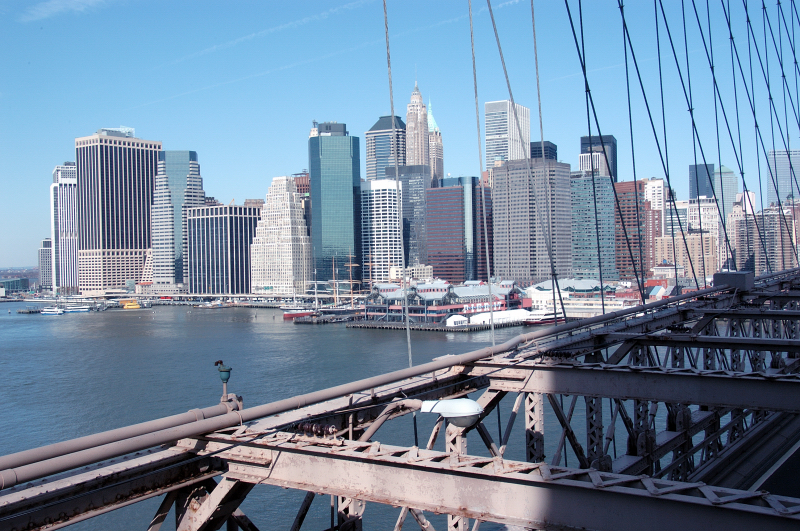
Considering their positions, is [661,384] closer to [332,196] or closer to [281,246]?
[332,196]

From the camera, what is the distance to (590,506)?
308 cm

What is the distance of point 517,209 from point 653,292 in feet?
137

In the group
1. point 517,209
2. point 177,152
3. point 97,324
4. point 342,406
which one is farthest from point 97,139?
point 342,406

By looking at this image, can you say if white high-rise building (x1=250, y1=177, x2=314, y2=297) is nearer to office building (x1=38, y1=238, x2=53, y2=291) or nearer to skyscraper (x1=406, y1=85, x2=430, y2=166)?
skyscraper (x1=406, y1=85, x2=430, y2=166)

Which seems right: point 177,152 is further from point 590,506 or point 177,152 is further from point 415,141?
point 590,506

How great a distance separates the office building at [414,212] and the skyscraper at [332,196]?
47.7ft

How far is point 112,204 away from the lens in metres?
147

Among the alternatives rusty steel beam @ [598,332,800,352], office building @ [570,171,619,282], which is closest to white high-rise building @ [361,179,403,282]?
office building @ [570,171,619,282]

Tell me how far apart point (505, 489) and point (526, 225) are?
10968cm

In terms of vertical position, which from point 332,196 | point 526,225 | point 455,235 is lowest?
point 455,235

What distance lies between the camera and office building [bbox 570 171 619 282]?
4259 inches

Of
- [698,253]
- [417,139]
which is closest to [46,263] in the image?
[417,139]

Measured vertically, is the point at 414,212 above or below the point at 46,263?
above

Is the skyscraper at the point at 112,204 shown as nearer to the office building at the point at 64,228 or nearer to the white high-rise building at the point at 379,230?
the office building at the point at 64,228
